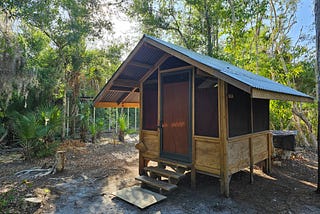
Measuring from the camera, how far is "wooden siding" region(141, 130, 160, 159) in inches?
187

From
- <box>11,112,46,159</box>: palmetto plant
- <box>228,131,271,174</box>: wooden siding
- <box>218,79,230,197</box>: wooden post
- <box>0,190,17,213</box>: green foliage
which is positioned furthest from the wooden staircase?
<box>11,112,46,159</box>: palmetto plant

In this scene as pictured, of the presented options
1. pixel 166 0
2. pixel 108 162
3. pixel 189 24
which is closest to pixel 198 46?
pixel 189 24

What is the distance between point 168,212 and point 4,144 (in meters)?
8.06

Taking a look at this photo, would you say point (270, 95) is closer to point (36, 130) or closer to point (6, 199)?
point (6, 199)

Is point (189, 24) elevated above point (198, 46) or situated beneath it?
elevated above

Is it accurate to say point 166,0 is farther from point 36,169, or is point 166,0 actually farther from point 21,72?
point 36,169

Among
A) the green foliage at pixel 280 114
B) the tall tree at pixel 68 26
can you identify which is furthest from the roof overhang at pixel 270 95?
the tall tree at pixel 68 26

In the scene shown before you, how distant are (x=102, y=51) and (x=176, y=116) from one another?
7.35 meters

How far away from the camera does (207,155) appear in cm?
383

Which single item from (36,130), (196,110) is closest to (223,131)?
(196,110)

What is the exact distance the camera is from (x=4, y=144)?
7934 mm

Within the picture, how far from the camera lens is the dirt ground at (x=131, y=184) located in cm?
325

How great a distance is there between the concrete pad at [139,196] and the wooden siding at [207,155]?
0.97 meters

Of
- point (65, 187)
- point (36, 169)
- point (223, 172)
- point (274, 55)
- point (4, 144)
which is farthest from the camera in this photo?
point (274, 55)
